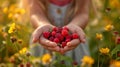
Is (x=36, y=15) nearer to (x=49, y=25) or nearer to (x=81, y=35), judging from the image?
(x=49, y=25)

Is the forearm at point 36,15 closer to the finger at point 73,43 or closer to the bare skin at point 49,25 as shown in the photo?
the bare skin at point 49,25

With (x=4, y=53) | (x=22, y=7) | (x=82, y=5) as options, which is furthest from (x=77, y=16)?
(x=4, y=53)

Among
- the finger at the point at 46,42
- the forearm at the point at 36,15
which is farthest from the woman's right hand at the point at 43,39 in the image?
the forearm at the point at 36,15

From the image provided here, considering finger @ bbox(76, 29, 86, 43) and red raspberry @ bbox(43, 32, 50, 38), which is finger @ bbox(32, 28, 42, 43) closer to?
red raspberry @ bbox(43, 32, 50, 38)

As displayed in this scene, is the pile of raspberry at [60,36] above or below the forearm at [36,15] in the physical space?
below

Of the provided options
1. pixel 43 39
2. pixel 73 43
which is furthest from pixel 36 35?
pixel 73 43

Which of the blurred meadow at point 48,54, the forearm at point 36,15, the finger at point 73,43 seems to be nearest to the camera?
the finger at point 73,43

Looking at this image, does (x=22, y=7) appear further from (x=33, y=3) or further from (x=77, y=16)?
(x=77, y=16)
